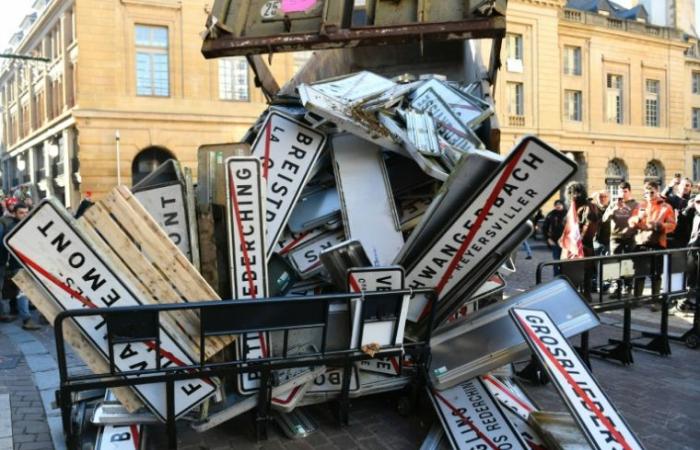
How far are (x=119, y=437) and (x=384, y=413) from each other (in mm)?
1748

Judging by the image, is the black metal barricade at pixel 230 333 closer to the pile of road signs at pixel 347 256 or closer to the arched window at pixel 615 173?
the pile of road signs at pixel 347 256

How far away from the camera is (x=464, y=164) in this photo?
3299 millimetres

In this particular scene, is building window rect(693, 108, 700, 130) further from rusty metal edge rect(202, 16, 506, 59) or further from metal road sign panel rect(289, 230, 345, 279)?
metal road sign panel rect(289, 230, 345, 279)

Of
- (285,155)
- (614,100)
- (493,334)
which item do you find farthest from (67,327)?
(614,100)

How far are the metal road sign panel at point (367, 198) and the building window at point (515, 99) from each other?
30157 mm

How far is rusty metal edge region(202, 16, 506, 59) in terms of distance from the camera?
434cm

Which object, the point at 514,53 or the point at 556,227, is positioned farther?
the point at 514,53

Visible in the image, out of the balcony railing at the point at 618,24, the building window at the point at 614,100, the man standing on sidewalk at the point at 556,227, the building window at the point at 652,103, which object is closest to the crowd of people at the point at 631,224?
the man standing on sidewalk at the point at 556,227

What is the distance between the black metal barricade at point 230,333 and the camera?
283 cm

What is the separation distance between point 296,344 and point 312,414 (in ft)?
2.37

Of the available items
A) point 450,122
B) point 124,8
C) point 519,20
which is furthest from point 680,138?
point 450,122

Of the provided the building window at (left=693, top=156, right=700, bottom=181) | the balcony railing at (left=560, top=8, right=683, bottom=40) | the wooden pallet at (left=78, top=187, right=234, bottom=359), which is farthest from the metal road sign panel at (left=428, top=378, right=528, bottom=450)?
the building window at (left=693, top=156, right=700, bottom=181)

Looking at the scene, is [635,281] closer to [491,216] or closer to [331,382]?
[491,216]

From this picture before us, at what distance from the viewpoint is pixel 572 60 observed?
3509 cm
